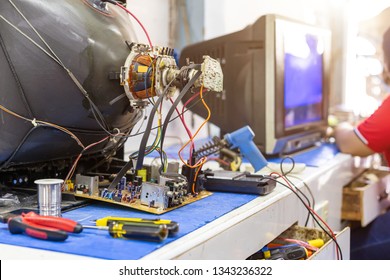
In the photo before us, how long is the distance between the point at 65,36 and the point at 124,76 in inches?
5.8

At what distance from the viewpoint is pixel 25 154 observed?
3.54ft

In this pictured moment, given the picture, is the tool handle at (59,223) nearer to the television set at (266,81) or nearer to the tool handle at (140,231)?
the tool handle at (140,231)

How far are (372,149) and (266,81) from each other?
0.54 m

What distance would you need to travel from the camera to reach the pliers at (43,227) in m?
0.86

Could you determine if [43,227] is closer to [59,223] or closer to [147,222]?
[59,223]

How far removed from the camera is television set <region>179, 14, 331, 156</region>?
6.12 ft

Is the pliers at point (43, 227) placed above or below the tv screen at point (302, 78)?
below

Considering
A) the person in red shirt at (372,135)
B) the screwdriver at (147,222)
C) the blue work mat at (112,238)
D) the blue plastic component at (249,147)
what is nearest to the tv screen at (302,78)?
the person in red shirt at (372,135)

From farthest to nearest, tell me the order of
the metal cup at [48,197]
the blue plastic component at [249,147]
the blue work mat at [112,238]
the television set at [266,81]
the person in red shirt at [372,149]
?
1. the person in red shirt at [372,149]
2. the television set at [266,81]
3. the blue plastic component at [249,147]
4. the metal cup at [48,197]
5. the blue work mat at [112,238]

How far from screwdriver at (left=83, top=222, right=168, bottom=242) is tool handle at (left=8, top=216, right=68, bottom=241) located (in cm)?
8

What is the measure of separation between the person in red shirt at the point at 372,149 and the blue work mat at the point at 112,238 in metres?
0.96

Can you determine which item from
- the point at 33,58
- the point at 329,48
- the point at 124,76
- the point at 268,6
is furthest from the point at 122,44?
→ the point at 268,6

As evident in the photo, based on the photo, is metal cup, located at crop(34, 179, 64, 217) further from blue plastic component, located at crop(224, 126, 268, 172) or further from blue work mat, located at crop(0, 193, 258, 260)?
blue plastic component, located at crop(224, 126, 268, 172)

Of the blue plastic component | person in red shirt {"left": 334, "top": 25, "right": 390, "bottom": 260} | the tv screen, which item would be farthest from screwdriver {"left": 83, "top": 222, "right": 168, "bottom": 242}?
person in red shirt {"left": 334, "top": 25, "right": 390, "bottom": 260}
